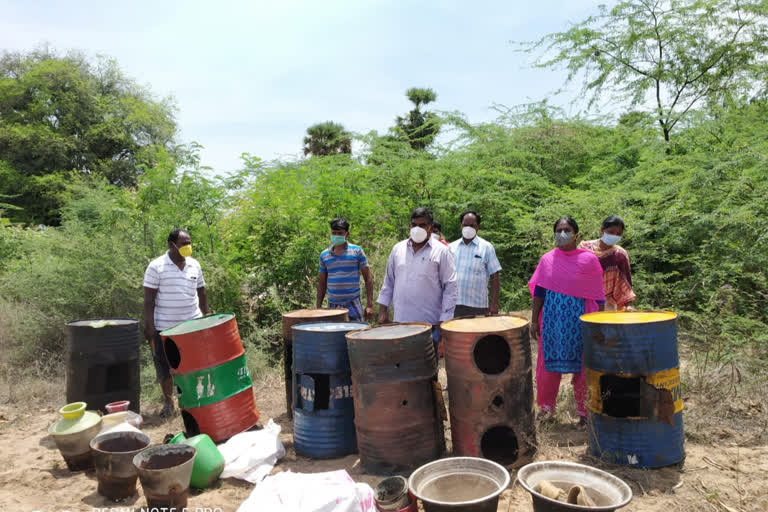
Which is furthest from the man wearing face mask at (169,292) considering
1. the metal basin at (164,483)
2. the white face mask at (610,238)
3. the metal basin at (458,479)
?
the white face mask at (610,238)

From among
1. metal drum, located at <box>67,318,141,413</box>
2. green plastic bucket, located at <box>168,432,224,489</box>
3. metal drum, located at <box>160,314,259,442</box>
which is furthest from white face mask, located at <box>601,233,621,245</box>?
metal drum, located at <box>67,318,141,413</box>

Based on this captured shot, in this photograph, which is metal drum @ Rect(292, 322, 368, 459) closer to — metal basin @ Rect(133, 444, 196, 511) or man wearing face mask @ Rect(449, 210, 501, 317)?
metal basin @ Rect(133, 444, 196, 511)

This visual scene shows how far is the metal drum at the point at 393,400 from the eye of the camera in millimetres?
3236

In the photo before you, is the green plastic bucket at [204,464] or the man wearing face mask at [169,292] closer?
the green plastic bucket at [204,464]

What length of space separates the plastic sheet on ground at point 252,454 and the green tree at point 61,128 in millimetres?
20647

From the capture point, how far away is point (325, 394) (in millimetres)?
3697

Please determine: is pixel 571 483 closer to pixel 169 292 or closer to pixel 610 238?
pixel 610 238

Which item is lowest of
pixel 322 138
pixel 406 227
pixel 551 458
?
pixel 551 458

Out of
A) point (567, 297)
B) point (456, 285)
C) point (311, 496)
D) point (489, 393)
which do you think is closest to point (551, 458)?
point (489, 393)

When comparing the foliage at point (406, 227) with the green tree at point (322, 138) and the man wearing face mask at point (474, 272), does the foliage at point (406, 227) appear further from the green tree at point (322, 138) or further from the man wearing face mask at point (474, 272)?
the green tree at point (322, 138)

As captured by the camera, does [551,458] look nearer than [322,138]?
Yes

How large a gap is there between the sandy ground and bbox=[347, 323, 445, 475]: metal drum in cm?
22

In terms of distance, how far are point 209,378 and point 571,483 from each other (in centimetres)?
267

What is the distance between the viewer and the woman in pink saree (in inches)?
147
